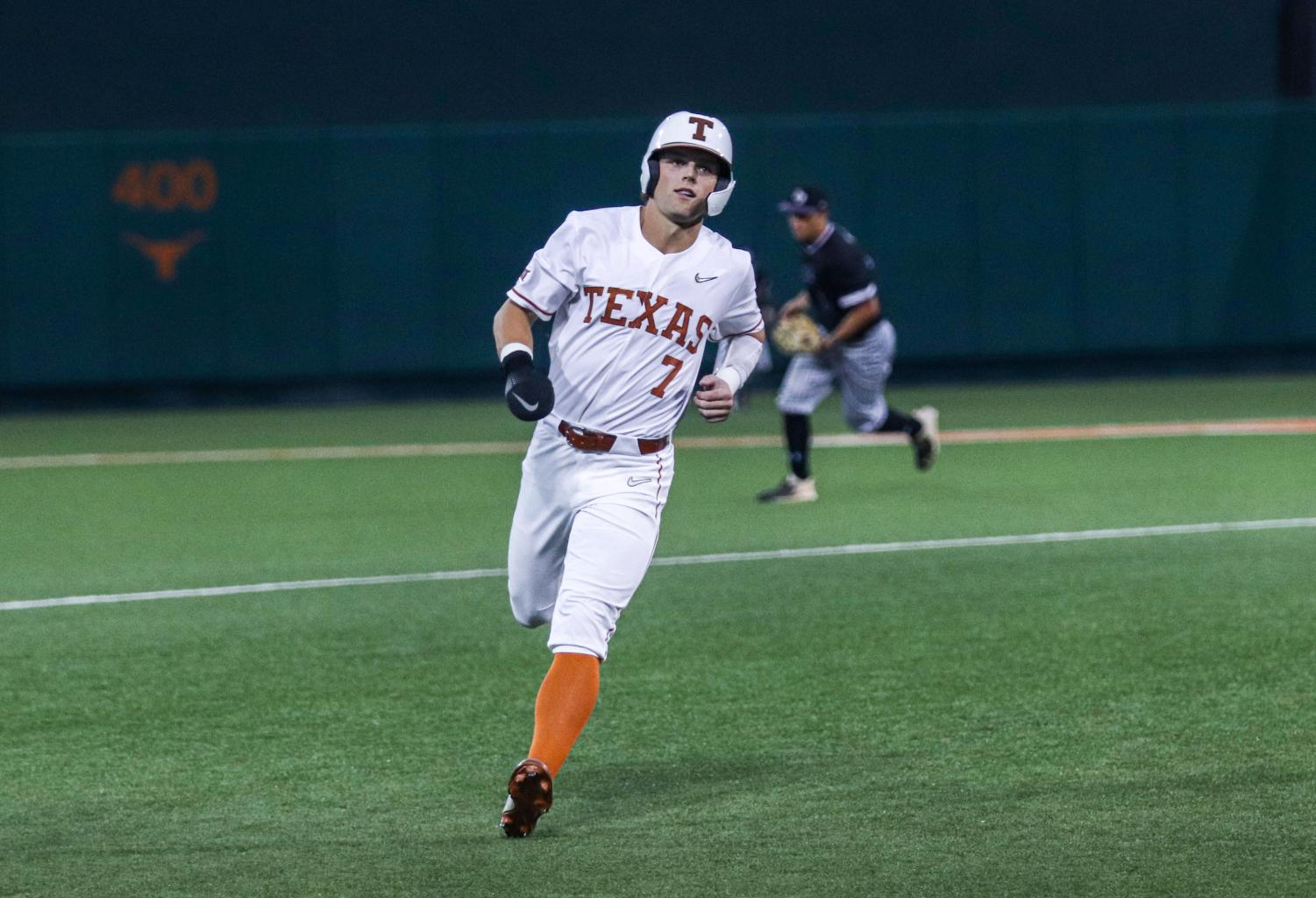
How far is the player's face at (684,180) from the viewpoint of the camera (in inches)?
258

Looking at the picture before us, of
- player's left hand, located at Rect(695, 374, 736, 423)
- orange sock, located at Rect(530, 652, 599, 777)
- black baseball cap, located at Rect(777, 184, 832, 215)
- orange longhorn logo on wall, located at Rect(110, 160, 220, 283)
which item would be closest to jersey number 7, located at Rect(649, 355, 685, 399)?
player's left hand, located at Rect(695, 374, 736, 423)

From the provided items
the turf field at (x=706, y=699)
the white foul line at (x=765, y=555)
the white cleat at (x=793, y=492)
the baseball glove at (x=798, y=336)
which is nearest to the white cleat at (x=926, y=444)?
the turf field at (x=706, y=699)

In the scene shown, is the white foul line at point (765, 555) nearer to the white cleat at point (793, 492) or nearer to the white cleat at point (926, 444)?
the white cleat at point (793, 492)

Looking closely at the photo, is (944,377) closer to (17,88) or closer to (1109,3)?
(1109,3)

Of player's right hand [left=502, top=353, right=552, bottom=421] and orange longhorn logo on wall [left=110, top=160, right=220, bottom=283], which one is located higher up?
player's right hand [left=502, top=353, right=552, bottom=421]

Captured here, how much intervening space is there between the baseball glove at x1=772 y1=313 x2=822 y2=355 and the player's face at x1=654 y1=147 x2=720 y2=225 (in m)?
7.66

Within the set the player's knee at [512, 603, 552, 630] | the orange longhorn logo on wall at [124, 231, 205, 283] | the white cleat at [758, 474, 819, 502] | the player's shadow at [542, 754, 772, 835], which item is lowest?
the white cleat at [758, 474, 819, 502]

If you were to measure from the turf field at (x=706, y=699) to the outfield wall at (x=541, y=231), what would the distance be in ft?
29.9

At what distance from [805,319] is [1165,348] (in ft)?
41.5

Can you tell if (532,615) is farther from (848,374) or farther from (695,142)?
(848,374)

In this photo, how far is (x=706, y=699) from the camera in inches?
314

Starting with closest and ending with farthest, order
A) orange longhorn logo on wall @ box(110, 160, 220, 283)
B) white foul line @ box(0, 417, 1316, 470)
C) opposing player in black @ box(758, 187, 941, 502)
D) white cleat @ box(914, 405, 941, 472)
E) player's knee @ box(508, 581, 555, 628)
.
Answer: player's knee @ box(508, 581, 555, 628) < opposing player in black @ box(758, 187, 941, 502) < white cleat @ box(914, 405, 941, 472) < white foul line @ box(0, 417, 1316, 470) < orange longhorn logo on wall @ box(110, 160, 220, 283)

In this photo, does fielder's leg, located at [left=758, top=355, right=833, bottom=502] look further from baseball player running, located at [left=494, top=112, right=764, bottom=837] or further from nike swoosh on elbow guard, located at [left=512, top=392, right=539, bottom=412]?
nike swoosh on elbow guard, located at [left=512, top=392, right=539, bottom=412]

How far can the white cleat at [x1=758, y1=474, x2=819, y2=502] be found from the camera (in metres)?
14.4
